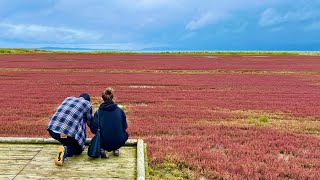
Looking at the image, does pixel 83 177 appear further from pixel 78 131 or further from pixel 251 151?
pixel 251 151

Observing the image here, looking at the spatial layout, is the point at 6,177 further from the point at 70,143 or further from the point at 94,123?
the point at 94,123

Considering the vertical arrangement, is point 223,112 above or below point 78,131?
below

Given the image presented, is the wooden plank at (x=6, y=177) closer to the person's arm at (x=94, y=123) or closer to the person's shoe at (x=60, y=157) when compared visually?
the person's shoe at (x=60, y=157)

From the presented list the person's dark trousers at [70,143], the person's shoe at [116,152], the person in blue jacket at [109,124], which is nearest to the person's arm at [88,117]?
the person in blue jacket at [109,124]

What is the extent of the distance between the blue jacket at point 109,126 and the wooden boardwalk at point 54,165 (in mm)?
334

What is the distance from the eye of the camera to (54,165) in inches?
282

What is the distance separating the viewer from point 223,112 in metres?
17.3

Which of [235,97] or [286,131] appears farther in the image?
[235,97]

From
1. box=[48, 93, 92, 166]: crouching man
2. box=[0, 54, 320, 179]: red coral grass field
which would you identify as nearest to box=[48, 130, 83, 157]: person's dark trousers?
box=[48, 93, 92, 166]: crouching man

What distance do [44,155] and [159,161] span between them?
2799mm

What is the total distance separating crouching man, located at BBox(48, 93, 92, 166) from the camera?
7.45m

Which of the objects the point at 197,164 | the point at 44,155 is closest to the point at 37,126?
the point at 44,155

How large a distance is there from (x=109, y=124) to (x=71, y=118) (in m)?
0.79

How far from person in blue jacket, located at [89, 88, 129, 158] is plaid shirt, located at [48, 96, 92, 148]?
30 cm
